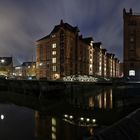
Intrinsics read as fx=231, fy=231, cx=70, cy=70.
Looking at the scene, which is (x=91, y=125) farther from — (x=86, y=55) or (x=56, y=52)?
(x=86, y=55)

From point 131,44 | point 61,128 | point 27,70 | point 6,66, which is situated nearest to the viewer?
point 61,128

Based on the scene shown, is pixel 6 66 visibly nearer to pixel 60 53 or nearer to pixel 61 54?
pixel 60 53

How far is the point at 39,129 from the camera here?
27.1 m

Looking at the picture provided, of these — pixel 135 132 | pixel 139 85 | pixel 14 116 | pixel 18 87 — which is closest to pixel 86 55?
pixel 18 87

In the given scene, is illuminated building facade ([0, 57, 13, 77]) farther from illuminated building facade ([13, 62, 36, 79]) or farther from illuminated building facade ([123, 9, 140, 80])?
illuminated building facade ([123, 9, 140, 80])

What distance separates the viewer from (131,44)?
8100 centimetres

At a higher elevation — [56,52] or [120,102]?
[56,52]

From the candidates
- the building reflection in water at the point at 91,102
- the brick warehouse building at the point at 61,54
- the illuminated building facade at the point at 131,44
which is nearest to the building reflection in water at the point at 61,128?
the building reflection in water at the point at 91,102

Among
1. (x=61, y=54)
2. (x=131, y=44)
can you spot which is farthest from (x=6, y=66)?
(x=131, y=44)

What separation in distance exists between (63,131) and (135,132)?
10999 millimetres

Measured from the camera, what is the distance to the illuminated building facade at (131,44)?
7862 cm

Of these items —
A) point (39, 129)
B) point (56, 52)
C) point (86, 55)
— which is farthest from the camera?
point (86, 55)

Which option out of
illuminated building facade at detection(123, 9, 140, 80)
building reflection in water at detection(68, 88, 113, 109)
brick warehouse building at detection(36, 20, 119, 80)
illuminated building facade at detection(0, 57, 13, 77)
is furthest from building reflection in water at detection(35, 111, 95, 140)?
illuminated building facade at detection(0, 57, 13, 77)

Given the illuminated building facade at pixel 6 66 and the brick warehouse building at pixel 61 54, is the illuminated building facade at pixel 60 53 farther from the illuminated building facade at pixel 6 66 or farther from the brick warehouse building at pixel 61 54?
the illuminated building facade at pixel 6 66
